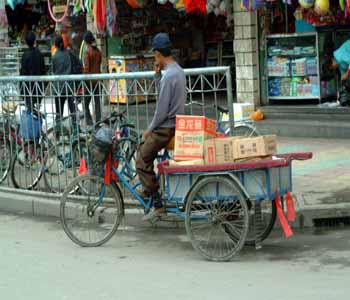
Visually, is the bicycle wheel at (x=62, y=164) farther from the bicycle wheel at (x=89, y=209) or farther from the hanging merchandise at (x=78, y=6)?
the hanging merchandise at (x=78, y=6)

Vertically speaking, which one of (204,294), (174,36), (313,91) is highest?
(174,36)

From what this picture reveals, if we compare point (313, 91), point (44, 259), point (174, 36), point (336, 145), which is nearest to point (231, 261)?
point (44, 259)

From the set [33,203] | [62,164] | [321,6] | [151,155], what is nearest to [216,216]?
[151,155]

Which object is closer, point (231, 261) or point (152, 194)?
point (231, 261)

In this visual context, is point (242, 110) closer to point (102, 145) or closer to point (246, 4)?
point (246, 4)

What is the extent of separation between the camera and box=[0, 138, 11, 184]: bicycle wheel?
10.2 m

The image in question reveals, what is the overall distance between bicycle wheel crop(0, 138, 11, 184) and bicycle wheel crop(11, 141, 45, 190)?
14 cm

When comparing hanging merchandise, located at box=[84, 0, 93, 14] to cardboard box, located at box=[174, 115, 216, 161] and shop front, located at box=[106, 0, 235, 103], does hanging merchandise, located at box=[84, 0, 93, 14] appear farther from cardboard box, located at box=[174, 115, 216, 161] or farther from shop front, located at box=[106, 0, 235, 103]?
cardboard box, located at box=[174, 115, 216, 161]

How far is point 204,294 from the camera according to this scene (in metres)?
5.98

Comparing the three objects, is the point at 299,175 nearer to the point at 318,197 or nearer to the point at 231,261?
the point at 318,197

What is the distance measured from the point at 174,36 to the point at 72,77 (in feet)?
28.2

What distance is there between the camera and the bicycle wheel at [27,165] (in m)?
9.75

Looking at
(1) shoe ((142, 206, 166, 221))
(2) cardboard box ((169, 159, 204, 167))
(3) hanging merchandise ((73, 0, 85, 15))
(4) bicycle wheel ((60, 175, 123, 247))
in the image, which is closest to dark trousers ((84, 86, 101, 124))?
(4) bicycle wheel ((60, 175, 123, 247))

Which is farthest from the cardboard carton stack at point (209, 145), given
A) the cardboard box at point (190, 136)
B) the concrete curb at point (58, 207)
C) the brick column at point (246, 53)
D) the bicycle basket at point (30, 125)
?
the brick column at point (246, 53)
